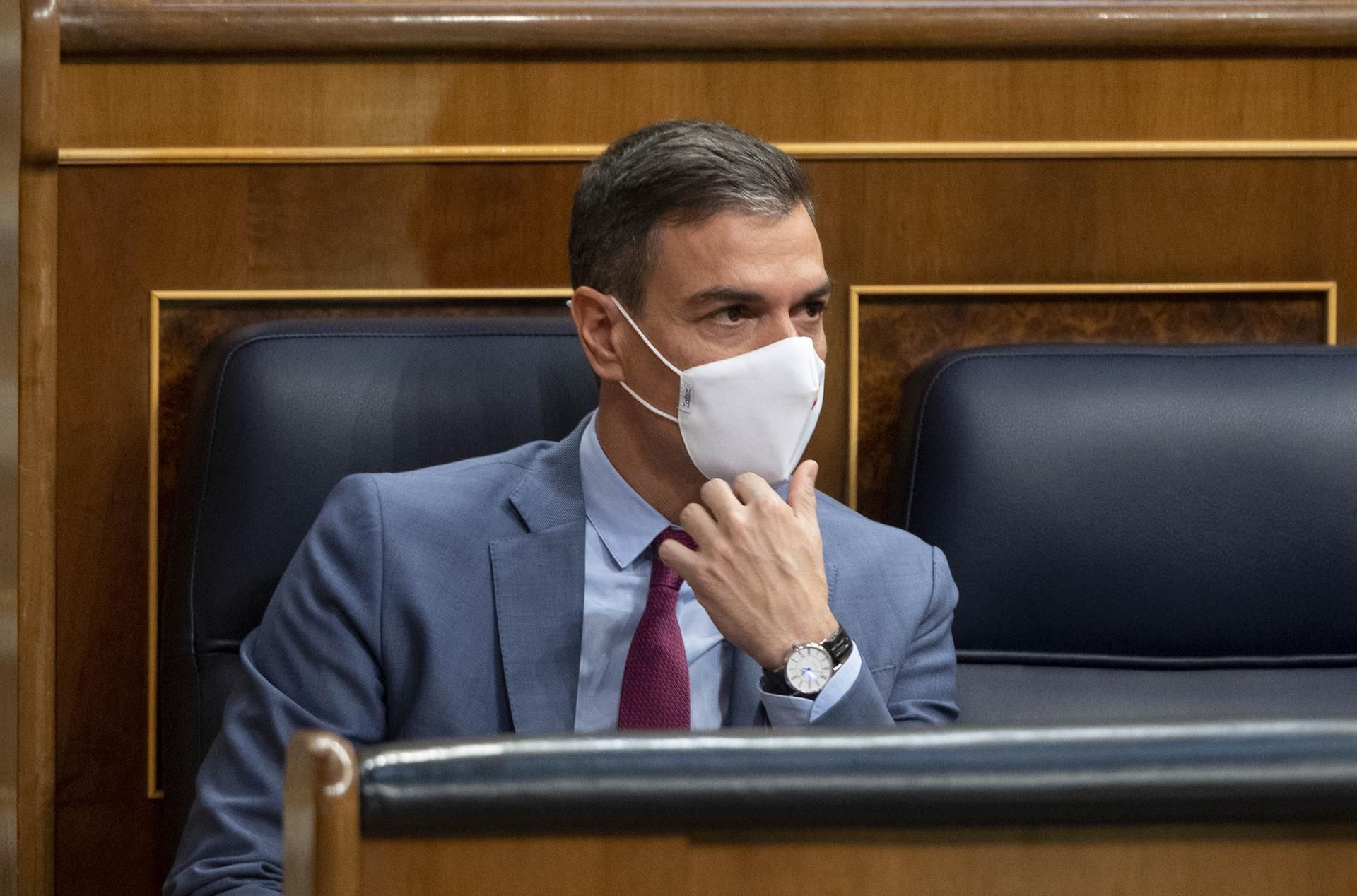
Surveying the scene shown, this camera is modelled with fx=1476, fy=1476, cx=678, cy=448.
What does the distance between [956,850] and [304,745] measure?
0.63 feet

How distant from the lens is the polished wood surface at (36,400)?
979mm

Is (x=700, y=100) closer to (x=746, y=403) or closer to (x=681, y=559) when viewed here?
(x=746, y=403)

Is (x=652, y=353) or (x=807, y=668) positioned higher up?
(x=652, y=353)

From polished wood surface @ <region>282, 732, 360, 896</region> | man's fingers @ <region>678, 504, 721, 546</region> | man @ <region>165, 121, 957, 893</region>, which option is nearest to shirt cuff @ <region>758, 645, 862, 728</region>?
man @ <region>165, 121, 957, 893</region>

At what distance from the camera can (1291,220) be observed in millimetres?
1464

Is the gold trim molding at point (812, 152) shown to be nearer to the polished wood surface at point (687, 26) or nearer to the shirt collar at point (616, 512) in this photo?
the polished wood surface at point (687, 26)

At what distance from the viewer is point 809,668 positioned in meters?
1.00

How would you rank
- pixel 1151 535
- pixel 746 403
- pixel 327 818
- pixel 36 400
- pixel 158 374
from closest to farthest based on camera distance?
pixel 327 818, pixel 36 400, pixel 746 403, pixel 1151 535, pixel 158 374

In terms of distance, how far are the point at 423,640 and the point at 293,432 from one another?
0.76ft

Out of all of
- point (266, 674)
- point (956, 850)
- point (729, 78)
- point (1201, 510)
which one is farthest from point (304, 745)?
point (729, 78)

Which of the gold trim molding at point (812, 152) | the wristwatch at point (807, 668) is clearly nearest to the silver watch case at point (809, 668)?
the wristwatch at point (807, 668)

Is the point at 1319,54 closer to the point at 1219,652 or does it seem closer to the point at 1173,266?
the point at 1173,266

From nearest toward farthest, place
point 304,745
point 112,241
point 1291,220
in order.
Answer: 1. point 304,745
2. point 112,241
3. point 1291,220

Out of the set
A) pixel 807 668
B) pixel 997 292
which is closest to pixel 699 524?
pixel 807 668
